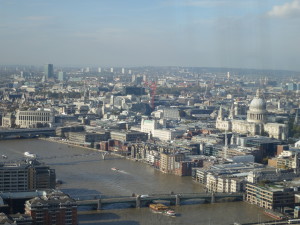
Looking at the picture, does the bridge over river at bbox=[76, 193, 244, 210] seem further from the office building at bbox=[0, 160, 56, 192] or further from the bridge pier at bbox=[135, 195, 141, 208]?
the office building at bbox=[0, 160, 56, 192]

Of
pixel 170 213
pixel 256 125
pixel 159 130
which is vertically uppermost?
pixel 256 125

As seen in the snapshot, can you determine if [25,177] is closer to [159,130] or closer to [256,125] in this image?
[159,130]

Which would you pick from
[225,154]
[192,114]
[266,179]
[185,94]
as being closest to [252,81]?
[185,94]

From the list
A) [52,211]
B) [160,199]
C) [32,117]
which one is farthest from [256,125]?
[52,211]

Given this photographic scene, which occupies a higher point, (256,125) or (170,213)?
(256,125)

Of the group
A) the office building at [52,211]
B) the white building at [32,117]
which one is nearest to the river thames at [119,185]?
the office building at [52,211]

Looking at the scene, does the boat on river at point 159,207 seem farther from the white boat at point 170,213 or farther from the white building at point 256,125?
the white building at point 256,125
